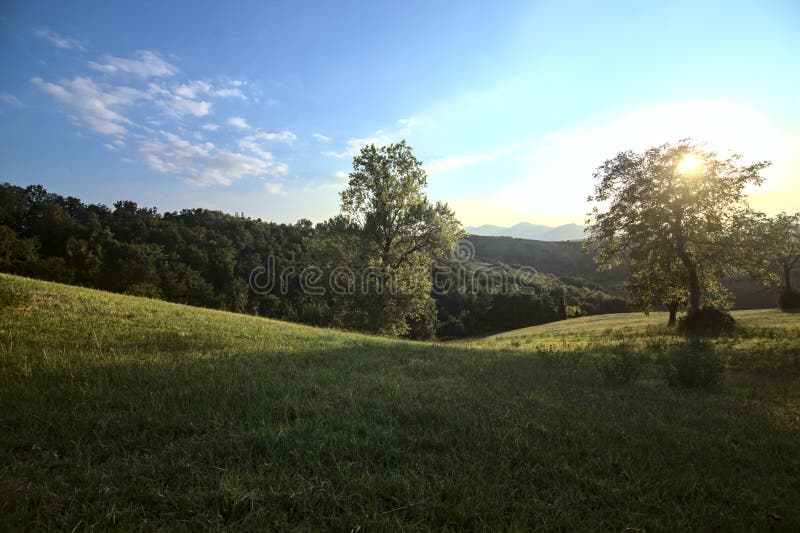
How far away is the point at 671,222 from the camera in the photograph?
21.5 meters

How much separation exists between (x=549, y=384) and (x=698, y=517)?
4.79m

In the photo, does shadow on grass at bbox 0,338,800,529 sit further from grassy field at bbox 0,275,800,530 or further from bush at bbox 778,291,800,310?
bush at bbox 778,291,800,310

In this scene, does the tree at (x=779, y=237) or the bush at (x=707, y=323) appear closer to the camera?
the tree at (x=779, y=237)

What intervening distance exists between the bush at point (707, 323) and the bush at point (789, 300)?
17.7m

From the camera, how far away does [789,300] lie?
100ft

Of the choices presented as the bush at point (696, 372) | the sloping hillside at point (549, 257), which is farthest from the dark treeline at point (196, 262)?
the bush at point (696, 372)

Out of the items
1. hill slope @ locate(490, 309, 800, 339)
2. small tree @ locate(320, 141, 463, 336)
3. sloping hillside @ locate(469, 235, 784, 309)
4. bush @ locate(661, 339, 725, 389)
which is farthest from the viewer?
sloping hillside @ locate(469, 235, 784, 309)

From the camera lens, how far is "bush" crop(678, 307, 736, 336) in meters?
19.5

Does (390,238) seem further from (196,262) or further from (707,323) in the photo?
(196,262)

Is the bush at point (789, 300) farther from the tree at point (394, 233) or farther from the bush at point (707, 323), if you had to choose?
the tree at point (394, 233)

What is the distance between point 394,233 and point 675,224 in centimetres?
1907

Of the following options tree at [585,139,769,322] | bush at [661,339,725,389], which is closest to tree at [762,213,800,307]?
tree at [585,139,769,322]

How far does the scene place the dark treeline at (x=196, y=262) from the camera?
153ft

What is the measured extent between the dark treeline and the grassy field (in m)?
23.7
